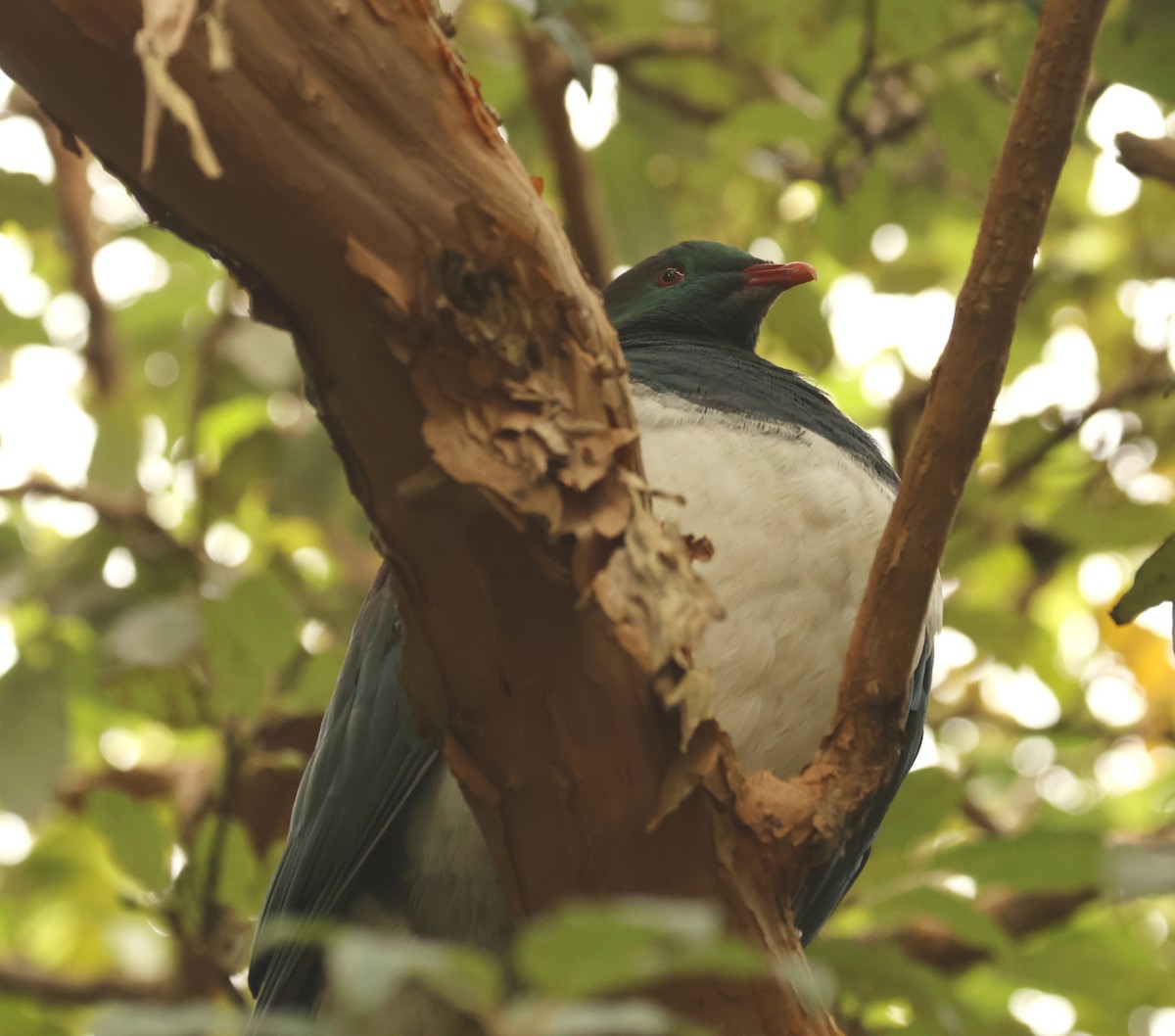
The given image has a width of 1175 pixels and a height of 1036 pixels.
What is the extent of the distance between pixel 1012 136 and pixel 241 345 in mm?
2388

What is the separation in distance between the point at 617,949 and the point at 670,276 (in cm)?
242

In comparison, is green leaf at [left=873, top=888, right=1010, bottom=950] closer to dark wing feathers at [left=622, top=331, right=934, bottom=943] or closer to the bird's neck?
dark wing feathers at [left=622, top=331, right=934, bottom=943]

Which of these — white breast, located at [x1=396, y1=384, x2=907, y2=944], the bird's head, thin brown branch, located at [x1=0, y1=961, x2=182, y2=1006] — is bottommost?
thin brown branch, located at [x1=0, y1=961, x2=182, y2=1006]

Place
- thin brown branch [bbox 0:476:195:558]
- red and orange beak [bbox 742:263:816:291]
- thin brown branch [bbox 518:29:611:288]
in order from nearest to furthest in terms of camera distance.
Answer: red and orange beak [bbox 742:263:816:291], thin brown branch [bbox 0:476:195:558], thin brown branch [bbox 518:29:611:288]

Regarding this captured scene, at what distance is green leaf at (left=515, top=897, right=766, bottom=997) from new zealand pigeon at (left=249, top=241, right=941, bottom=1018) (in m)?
1.22

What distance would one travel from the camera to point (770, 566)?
2240mm

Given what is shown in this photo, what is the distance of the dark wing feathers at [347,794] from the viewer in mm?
2191

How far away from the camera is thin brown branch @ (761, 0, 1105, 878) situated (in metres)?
1.57

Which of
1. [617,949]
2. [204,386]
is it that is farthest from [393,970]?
[204,386]

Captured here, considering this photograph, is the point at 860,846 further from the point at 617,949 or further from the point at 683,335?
the point at 617,949

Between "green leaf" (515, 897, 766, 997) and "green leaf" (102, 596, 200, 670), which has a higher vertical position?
"green leaf" (102, 596, 200, 670)

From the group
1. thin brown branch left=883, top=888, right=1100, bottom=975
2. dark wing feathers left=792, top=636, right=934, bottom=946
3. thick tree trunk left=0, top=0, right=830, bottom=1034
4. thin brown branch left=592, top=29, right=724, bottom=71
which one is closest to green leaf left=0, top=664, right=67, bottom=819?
dark wing feathers left=792, top=636, right=934, bottom=946

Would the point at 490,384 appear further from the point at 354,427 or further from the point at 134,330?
the point at 134,330

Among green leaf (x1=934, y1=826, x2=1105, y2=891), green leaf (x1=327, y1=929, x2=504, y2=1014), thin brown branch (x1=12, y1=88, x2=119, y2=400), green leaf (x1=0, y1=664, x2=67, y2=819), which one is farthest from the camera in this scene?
thin brown branch (x1=12, y1=88, x2=119, y2=400)
